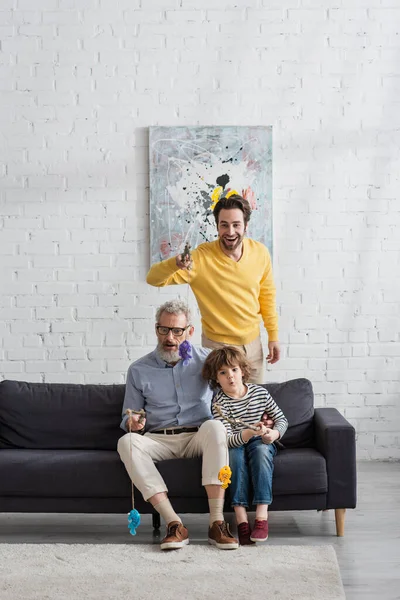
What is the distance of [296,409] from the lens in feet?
14.4

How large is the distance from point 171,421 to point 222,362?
14.5 inches

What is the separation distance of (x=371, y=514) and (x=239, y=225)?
5.07 ft

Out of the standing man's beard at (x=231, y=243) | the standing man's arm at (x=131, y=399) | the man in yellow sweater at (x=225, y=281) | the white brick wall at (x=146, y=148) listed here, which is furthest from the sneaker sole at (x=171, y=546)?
the white brick wall at (x=146, y=148)

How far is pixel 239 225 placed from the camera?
171 inches

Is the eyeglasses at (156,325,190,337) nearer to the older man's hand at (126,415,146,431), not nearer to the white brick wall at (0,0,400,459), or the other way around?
the older man's hand at (126,415,146,431)

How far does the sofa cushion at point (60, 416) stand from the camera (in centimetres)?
436

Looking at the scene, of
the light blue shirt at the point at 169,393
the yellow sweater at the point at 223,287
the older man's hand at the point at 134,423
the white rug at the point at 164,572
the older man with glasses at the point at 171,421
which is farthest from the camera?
the yellow sweater at the point at 223,287

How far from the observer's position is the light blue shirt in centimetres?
417

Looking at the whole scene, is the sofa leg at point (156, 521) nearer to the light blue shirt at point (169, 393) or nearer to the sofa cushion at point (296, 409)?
the light blue shirt at point (169, 393)

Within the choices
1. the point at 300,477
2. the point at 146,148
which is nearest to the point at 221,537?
the point at 300,477

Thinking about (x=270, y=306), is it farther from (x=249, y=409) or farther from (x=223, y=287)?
(x=249, y=409)

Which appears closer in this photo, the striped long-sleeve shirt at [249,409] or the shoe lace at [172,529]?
the shoe lace at [172,529]

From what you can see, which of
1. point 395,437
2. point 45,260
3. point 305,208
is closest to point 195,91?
point 305,208

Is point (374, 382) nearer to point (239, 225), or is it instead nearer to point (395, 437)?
point (395, 437)
